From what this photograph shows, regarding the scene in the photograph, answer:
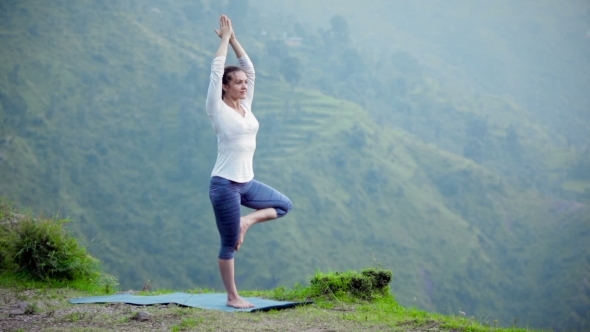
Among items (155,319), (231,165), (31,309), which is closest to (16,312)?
(31,309)

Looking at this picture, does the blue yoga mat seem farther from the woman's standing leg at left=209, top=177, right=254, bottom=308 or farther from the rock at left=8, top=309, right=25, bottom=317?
the rock at left=8, top=309, right=25, bottom=317

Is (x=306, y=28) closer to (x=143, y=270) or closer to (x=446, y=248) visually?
(x=446, y=248)

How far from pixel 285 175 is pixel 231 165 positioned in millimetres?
67130

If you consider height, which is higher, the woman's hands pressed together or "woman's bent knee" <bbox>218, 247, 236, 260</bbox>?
the woman's hands pressed together

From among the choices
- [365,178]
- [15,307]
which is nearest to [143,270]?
[365,178]

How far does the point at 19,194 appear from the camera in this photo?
58562 mm

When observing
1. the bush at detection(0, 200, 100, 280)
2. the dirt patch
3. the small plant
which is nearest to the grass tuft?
the bush at detection(0, 200, 100, 280)

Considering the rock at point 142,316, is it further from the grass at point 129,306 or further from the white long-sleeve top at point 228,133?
the white long-sleeve top at point 228,133

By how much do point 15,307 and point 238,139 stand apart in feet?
8.21

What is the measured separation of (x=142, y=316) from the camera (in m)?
5.74

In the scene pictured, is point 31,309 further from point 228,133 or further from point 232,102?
point 232,102

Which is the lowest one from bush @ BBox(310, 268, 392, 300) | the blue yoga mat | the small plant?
the small plant

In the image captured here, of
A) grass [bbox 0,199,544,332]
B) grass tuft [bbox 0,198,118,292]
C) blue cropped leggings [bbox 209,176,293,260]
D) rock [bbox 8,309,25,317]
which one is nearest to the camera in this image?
grass [bbox 0,199,544,332]

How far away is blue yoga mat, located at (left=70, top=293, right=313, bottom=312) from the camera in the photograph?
6383 mm
